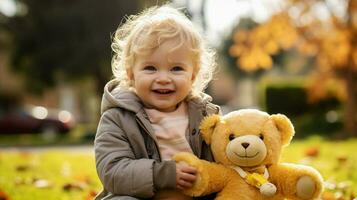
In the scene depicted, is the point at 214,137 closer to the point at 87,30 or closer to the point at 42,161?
the point at 42,161

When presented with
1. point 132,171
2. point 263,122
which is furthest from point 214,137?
point 132,171

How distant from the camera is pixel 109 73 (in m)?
26.4

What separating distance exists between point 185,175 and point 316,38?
1235cm

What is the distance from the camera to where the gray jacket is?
8.84ft

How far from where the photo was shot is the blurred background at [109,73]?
18.6ft

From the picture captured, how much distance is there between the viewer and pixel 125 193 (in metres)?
2.73

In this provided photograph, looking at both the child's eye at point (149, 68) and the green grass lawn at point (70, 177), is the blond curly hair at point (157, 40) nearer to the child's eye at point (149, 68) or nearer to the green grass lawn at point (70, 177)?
the child's eye at point (149, 68)

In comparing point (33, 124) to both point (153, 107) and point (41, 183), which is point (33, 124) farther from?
point (153, 107)

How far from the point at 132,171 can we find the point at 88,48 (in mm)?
22760

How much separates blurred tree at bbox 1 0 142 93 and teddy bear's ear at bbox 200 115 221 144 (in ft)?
73.2

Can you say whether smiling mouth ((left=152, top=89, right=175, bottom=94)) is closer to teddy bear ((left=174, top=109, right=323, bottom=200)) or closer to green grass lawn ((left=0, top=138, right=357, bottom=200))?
teddy bear ((left=174, top=109, right=323, bottom=200))

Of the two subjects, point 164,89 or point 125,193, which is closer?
point 125,193

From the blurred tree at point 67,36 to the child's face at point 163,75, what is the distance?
22136 mm

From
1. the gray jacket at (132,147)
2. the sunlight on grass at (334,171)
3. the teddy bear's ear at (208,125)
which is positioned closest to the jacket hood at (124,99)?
the gray jacket at (132,147)
